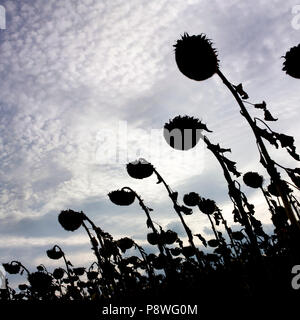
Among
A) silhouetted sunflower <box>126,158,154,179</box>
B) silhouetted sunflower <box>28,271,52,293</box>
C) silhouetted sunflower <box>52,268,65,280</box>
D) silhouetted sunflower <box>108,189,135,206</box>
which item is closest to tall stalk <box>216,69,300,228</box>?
silhouetted sunflower <box>126,158,154,179</box>

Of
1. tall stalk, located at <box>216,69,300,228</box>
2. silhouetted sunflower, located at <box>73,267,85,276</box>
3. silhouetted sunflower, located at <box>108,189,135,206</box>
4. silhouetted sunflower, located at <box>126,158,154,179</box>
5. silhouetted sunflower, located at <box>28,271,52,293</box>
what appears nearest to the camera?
tall stalk, located at <box>216,69,300,228</box>

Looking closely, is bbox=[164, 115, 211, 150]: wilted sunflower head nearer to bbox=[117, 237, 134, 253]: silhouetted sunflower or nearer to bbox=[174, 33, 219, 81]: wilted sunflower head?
bbox=[174, 33, 219, 81]: wilted sunflower head

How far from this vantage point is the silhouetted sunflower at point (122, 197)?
7676 mm

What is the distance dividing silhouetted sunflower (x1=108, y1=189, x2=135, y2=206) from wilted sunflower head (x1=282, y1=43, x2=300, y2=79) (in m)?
5.10

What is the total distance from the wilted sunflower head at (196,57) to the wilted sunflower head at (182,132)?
1.06 meters

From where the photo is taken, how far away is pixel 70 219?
7898mm

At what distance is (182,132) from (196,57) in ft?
5.29

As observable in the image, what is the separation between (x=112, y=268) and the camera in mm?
7902

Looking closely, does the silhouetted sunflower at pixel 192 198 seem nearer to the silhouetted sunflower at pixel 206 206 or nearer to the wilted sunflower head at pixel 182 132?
the silhouetted sunflower at pixel 206 206

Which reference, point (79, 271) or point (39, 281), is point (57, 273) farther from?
point (39, 281)

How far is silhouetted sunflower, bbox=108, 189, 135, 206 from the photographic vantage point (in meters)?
7.68
